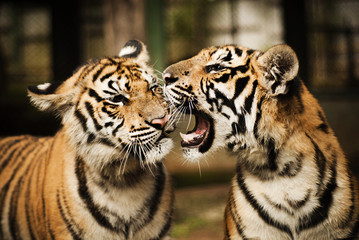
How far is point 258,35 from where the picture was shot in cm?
880

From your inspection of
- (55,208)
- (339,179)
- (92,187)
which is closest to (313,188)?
(339,179)

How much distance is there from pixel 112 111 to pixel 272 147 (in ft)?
3.30

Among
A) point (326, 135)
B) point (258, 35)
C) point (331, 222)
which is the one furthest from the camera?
point (258, 35)

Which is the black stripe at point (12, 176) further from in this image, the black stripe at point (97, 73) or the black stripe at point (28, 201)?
the black stripe at point (97, 73)

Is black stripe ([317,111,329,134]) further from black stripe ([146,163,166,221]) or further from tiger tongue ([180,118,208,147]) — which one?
black stripe ([146,163,166,221])

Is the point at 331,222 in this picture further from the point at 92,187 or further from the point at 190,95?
the point at 92,187

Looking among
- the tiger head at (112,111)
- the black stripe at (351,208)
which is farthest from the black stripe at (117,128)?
the black stripe at (351,208)

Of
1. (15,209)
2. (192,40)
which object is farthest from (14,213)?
(192,40)

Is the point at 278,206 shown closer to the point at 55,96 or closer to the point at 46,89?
the point at 55,96

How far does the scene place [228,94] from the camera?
2.89 meters

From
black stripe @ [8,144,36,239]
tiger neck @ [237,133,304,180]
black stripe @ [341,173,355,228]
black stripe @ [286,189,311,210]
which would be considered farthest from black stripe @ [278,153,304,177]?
black stripe @ [8,144,36,239]

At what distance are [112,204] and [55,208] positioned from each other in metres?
0.36

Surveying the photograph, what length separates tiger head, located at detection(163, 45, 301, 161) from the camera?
2.75 meters

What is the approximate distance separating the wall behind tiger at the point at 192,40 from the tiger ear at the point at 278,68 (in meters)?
3.63
